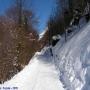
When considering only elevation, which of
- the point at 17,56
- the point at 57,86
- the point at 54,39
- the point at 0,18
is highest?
the point at 57,86

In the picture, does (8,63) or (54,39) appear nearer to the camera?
(8,63)

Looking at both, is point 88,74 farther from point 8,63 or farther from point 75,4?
point 75,4

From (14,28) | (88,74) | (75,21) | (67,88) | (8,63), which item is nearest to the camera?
(88,74)

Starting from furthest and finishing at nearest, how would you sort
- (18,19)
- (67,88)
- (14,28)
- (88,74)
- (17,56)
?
(18,19) < (14,28) < (17,56) < (67,88) < (88,74)

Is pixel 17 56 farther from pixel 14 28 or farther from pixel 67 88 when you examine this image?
pixel 67 88

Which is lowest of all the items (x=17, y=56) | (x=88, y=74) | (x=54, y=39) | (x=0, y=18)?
(x=54, y=39)

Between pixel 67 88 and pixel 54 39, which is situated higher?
pixel 67 88

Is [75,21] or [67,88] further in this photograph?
[75,21]

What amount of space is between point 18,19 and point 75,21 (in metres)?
11.2

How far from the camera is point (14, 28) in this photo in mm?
28109

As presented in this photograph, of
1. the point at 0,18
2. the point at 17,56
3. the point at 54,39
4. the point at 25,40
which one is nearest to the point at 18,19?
the point at 0,18

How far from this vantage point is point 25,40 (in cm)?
2886

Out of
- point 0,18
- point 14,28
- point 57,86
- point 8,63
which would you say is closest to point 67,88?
point 57,86

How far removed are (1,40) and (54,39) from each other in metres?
29.4
